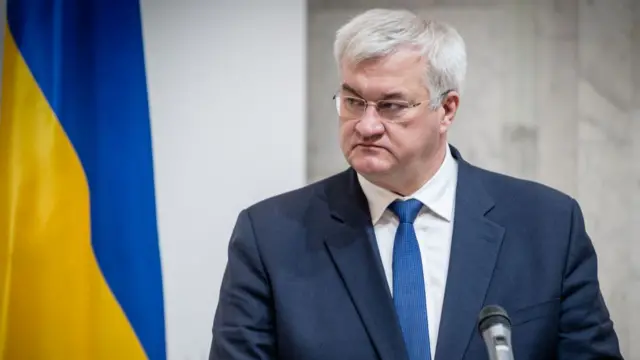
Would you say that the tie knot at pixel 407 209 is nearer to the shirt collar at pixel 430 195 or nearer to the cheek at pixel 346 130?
the shirt collar at pixel 430 195

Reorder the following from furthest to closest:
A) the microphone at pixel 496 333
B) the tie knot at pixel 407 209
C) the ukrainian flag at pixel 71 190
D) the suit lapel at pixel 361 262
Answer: the ukrainian flag at pixel 71 190 < the tie knot at pixel 407 209 < the suit lapel at pixel 361 262 < the microphone at pixel 496 333

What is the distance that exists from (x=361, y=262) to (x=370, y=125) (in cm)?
28

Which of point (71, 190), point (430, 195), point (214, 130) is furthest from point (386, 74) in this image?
point (71, 190)

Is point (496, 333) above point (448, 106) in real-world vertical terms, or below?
below

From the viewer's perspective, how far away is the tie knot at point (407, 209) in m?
1.63

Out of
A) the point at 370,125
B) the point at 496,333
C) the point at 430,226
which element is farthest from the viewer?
the point at 430,226

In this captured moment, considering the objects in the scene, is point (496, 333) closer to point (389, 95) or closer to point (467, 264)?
point (467, 264)

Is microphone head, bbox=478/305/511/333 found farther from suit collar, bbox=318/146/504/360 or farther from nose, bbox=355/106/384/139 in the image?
nose, bbox=355/106/384/139

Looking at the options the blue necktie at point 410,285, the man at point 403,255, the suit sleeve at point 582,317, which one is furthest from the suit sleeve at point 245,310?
the suit sleeve at point 582,317

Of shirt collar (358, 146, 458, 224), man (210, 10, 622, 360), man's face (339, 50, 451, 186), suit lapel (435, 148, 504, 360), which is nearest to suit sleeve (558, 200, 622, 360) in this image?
man (210, 10, 622, 360)

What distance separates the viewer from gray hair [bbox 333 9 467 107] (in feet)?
5.07

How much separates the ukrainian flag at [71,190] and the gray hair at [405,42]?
0.86 meters

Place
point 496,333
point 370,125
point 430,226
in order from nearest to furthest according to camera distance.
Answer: point 496,333
point 370,125
point 430,226

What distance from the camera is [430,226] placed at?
1.64m
